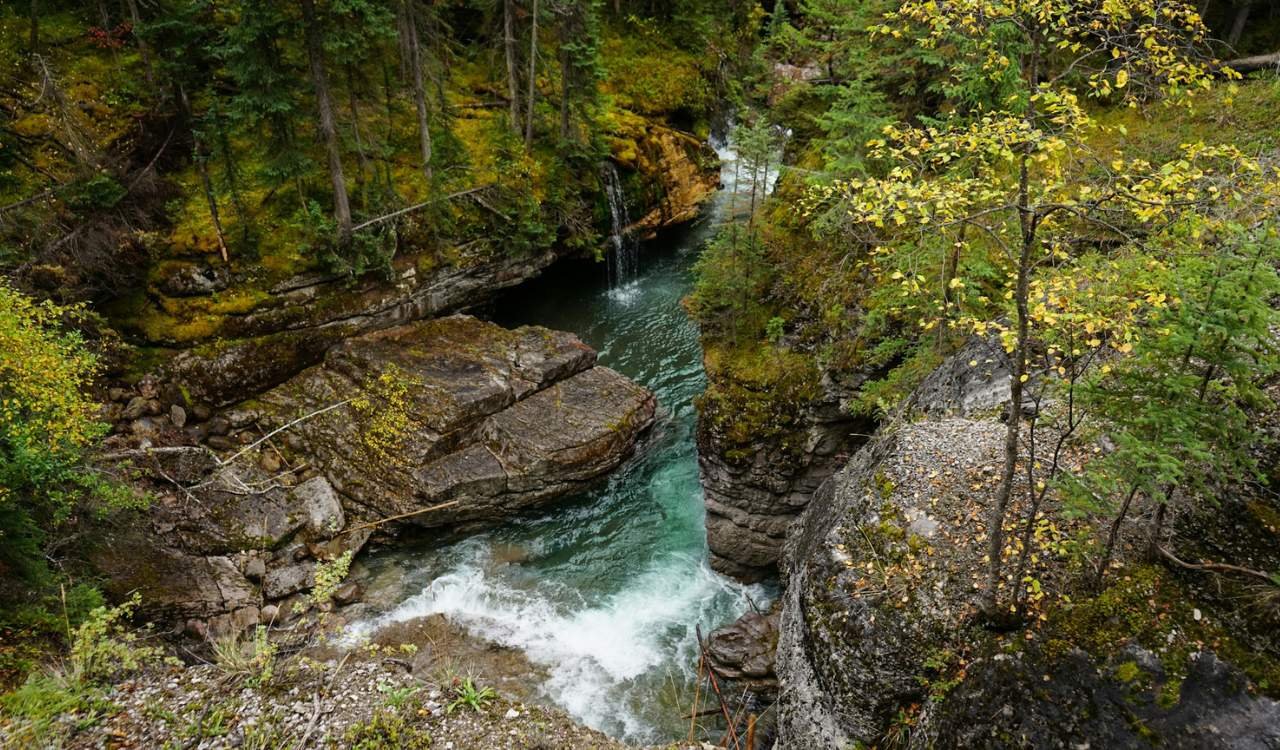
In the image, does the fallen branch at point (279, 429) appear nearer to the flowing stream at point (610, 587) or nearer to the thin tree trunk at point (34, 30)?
the flowing stream at point (610, 587)

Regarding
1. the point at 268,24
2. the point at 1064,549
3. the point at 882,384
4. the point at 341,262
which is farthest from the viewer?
the point at 341,262

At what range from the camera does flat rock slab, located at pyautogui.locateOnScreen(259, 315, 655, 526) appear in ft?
55.5

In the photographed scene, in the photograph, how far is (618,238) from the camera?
26906 millimetres

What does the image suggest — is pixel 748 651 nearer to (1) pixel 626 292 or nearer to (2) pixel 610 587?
(2) pixel 610 587

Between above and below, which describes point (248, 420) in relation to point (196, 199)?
below

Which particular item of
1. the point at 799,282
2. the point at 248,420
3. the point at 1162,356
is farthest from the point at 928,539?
the point at 248,420

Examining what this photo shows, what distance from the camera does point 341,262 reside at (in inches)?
742

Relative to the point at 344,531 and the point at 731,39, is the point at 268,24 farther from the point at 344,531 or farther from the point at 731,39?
→ the point at 731,39

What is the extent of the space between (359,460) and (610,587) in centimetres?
777

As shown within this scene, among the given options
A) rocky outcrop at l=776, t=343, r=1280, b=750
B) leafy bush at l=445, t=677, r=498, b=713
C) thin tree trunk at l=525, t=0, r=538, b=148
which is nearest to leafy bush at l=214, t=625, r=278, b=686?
leafy bush at l=445, t=677, r=498, b=713

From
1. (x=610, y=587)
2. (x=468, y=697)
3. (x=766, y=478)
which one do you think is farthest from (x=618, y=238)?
(x=468, y=697)

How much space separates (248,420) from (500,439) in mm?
6948

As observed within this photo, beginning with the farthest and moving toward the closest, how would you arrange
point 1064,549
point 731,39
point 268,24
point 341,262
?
1. point 731,39
2. point 341,262
3. point 268,24
4. point 1064,549

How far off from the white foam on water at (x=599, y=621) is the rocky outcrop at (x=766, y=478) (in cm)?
94
